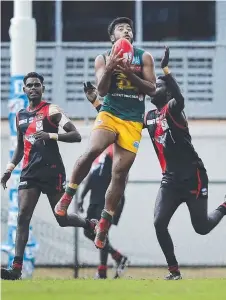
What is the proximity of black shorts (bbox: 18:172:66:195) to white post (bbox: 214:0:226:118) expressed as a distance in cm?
929

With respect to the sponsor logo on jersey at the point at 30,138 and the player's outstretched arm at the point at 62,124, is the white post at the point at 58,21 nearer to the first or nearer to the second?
the player's outstretched arm at the point at 62,124

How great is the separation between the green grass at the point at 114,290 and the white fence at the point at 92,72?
1065cm

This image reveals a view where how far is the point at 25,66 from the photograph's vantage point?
18969 millimetres

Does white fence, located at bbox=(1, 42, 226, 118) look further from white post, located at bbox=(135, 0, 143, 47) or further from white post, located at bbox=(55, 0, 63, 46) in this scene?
white post, located at bbox=(135, 0, 143, 47)

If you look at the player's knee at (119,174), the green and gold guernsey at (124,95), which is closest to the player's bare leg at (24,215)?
the player's knee at (119,174)

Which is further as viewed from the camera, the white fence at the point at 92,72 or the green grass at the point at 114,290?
the white fence at the point at 92,72

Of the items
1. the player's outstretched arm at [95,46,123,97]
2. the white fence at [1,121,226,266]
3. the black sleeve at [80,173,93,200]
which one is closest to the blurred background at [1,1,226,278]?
the white fence at [1,121,226,266]

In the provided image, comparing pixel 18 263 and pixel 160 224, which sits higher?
pixel 160 224

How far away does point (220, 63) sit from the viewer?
2375cm

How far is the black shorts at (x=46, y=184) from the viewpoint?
46.5ft

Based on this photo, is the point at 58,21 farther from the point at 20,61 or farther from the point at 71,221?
the point at 71,221

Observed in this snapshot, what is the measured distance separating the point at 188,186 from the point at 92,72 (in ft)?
31.8

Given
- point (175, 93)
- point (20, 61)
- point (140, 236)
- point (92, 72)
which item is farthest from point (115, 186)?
point (92, 72)

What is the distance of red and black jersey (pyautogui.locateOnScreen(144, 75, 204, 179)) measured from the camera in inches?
550
